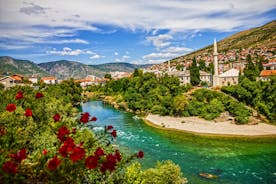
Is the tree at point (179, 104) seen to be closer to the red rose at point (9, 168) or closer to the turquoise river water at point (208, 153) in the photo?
the turquoise river water at point (208, 153)

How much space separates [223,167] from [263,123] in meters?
22.0

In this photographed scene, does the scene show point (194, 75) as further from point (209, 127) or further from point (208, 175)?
point (208, 175)

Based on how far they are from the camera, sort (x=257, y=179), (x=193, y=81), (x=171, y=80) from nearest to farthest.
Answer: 1. (x=257, y=179)
2. (x=171, y=80)
3. (x=193, y=81)

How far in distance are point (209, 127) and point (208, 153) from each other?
39.3ft

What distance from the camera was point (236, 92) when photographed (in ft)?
169

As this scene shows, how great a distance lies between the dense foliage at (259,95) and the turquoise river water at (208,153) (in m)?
12.5

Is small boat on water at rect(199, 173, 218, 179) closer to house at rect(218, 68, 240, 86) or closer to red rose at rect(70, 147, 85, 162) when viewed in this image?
red rose at rect(70, 147, 85, 162)

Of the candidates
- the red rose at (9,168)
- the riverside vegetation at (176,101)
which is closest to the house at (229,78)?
the riverside vegetation at (176,101)

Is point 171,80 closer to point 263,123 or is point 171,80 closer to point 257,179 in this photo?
point 263,123

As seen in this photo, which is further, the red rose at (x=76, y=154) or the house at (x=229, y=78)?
the house at (x=229, y=78)

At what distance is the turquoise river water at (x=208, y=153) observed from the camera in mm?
23219

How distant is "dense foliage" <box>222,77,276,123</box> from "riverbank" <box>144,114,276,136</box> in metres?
4.58

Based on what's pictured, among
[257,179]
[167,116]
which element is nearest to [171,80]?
[167,116]

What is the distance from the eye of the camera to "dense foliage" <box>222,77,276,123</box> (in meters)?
45.4
